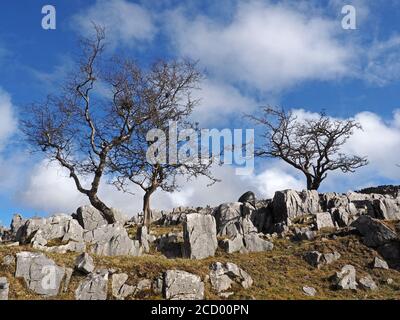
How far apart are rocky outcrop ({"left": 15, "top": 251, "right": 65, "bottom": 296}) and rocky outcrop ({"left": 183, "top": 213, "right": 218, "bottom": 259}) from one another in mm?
8136

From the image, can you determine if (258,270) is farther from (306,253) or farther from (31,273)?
(31,273)

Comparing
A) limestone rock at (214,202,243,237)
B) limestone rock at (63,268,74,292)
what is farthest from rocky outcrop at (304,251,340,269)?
limestone rock at (63,268,74,292)

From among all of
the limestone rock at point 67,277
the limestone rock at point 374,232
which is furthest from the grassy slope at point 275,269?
the limestone rock at point 374,232

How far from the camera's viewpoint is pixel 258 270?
23.0m

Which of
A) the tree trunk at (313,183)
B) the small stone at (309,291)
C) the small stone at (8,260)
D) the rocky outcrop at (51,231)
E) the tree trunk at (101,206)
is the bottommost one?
the small stone at (309,291)

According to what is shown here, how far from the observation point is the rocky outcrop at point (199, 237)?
25.2 m

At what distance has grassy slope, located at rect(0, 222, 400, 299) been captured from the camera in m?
20.0

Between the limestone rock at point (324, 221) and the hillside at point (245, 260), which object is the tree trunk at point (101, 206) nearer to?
the hillside at point (245, 260)

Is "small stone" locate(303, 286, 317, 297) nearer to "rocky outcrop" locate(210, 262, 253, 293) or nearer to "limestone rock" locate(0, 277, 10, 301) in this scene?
"rocky outcrop" locate(210, 262, 253, 293)

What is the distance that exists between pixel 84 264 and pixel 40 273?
6.31ft

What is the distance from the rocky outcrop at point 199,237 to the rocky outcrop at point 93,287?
6.77m

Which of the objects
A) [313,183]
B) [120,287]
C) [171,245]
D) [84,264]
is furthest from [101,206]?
[313,183]
